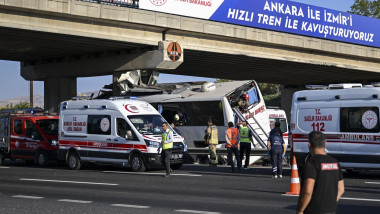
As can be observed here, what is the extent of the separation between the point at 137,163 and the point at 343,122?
6674mm

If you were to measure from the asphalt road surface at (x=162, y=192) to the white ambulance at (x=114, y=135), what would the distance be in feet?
2.13

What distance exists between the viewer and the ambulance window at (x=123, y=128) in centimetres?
2055

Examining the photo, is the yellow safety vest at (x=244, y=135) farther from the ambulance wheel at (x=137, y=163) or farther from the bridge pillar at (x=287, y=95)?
the bridge pillar at (x=287, y=95)

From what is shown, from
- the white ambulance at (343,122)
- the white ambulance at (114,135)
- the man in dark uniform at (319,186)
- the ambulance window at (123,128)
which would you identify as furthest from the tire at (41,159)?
the man in dark uniform at (319,186)

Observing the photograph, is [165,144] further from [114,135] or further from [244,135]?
[244,135]

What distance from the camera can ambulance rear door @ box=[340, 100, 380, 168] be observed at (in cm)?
1662

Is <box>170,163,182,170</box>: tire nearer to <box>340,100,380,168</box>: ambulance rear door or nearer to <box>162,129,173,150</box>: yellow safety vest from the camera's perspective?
<box>162,129,173,150</box>: yellow safety vest

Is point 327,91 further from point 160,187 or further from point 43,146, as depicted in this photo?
point 43,146

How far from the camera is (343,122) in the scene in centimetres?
1725

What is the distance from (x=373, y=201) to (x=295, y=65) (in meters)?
32.3

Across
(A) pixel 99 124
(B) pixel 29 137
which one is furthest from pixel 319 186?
(B) pixel 29 137

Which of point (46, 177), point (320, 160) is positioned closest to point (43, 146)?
point (46, 177)

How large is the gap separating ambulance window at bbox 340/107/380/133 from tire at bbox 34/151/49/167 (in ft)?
39.8

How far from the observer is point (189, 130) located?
90.3 ft
